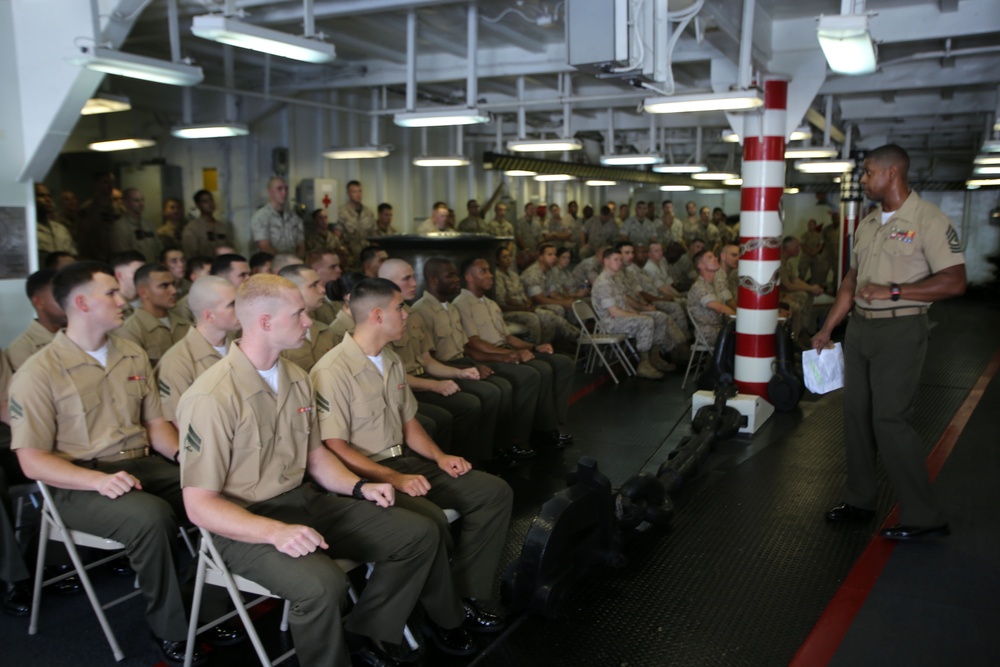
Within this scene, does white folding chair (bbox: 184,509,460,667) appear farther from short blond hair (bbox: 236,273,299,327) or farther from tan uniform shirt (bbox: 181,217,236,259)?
tan uniform shirt (bbox: 181,217,236,259)

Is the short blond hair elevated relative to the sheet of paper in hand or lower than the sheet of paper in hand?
elevated

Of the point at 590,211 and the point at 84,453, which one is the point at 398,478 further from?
the point at 590,211

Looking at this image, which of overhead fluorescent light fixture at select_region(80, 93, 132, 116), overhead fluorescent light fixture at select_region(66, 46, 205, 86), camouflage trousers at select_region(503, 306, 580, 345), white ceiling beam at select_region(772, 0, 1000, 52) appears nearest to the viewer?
overhead fluorescent light fixture at select_region(66, 46, 205, 86)

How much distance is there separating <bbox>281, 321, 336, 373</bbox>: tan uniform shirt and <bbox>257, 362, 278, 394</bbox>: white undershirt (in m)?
1.30

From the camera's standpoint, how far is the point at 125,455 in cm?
309

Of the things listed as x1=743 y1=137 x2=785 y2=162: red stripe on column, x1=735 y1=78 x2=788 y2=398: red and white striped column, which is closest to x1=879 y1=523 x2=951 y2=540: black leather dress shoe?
x1=735 y1=78 x2=788 y2=398: red and white striped column

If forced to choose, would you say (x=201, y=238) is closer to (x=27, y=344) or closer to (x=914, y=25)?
(x=27, y=344)

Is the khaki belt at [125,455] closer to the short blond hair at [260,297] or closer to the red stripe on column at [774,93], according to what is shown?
the short blond hair at [260,297]

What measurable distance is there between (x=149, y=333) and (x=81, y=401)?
4.12ft

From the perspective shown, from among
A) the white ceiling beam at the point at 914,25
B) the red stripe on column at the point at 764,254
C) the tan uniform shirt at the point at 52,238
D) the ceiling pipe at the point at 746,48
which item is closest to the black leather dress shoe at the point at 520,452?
the red stripe on column at the point at 764,254

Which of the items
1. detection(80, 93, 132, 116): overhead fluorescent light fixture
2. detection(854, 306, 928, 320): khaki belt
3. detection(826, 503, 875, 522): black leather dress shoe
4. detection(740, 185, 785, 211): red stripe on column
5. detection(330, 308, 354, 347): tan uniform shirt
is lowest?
detection(826, 503, 875, 522): black leather dress shoe

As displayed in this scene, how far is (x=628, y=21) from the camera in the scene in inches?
149

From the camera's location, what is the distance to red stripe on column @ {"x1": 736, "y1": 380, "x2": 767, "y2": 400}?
247 inches

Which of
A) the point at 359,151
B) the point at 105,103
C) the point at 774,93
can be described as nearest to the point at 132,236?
the point at 105,103
